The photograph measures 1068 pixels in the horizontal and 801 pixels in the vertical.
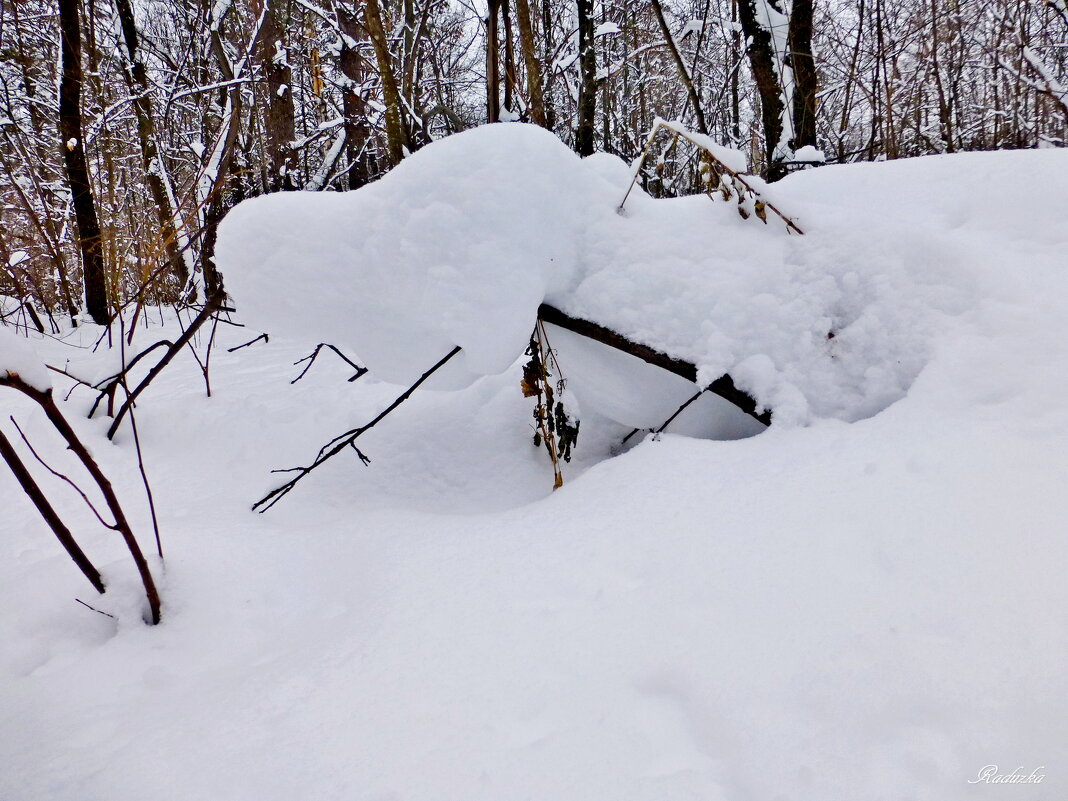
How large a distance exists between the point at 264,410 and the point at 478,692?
5.42ft

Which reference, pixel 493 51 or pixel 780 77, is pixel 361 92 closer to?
pixel 493 51

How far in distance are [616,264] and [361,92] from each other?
17.4 ft

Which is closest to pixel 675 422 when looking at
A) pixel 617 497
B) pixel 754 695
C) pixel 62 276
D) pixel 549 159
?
pixel 617 497

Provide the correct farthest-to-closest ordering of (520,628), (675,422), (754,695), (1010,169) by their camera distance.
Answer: (675,422)
(1010,169)
(520,628)
(754,695)

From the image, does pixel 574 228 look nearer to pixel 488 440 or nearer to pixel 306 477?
pixel 488 440

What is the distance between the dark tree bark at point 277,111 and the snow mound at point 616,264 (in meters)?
4.71

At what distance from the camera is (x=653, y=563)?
1034mm

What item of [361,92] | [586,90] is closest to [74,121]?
[361,92]

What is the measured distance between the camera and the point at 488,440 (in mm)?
1920

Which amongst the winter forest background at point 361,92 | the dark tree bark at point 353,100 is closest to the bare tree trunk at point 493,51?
the winter forest background at point 361,92

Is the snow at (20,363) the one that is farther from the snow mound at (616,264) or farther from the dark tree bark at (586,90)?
the dark tree bark at (586,90)

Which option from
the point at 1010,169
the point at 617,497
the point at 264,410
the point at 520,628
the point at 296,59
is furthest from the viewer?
the point at 296,59

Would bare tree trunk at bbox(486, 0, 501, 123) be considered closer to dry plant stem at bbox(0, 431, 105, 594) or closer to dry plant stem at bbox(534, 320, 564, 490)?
dry plant stem at bbox(534, 320, 564, 490)

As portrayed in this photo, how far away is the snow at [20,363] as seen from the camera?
2.87 feet
